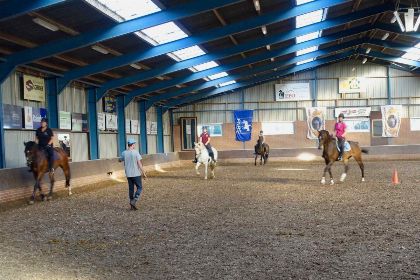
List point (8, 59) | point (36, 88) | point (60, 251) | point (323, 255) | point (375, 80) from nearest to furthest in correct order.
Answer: point (323, 255), point (60, 251), point (8, 59), point (36, 88), point (375, 80)

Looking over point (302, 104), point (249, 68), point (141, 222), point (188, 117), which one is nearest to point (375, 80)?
point (302, 104)

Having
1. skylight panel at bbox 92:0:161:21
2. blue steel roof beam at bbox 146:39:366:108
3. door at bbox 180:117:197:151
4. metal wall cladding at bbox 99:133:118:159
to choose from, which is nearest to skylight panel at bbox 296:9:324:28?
blue steel roof beam at bbox 146:39:366:108

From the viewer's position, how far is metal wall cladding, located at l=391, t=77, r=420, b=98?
3612 cm

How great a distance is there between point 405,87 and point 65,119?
25469 millimetres

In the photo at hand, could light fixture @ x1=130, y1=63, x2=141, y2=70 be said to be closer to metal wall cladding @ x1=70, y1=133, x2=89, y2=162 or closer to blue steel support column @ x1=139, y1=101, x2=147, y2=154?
metal wall cladding @ x1=70, y1=133, x2=89, y2=162

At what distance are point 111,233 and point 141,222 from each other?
1165 millimetres

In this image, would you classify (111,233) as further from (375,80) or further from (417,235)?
(375,80)

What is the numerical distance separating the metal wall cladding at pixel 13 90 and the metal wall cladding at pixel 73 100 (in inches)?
92.1

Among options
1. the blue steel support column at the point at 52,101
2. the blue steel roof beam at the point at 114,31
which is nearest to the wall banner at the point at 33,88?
the blue steel support column at the point at 52,101

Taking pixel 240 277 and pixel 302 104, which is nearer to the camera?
pixel 240 277

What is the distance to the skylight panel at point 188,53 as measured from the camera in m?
21.8

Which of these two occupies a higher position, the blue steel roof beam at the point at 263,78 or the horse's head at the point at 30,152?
the blue steel roof beam at the point at 263,78

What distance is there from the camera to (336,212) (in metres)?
10.5

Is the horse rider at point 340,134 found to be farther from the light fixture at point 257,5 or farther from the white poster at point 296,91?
the white poster at point 296,91
